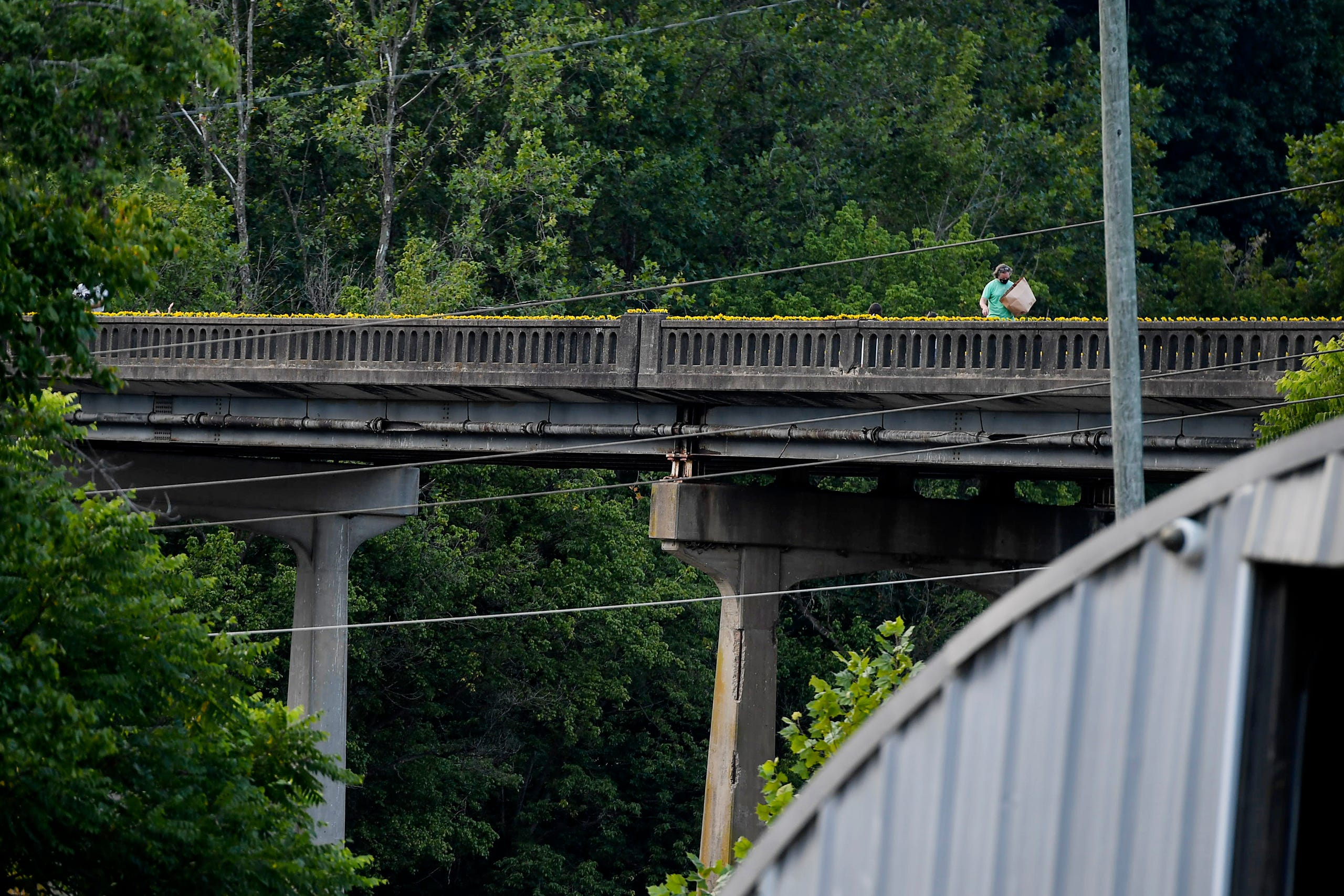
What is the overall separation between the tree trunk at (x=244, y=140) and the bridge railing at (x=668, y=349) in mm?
12304

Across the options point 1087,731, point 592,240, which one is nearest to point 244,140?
point 592,240

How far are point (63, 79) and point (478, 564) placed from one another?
2514 centimetres

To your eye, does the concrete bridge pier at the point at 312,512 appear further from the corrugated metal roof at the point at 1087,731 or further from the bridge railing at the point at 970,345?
the corrugated metal roof at the point at 1087,731

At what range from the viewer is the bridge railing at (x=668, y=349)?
2175 centimetres

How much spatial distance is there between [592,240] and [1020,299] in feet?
78.4

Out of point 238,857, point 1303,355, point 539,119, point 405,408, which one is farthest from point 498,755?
point 238,857

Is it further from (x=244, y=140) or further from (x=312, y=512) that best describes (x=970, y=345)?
(x=244, y=140)

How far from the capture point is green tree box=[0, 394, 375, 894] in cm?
1164

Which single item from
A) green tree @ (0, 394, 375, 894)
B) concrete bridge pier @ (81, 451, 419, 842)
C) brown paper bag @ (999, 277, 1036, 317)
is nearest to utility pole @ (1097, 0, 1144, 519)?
green tree @ (0, 394, 375, 894)

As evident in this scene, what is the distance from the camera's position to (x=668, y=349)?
24641 millimetres

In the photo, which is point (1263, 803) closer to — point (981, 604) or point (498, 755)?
point (498, 755)

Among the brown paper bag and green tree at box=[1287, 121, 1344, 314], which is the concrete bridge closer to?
the brown paper bag

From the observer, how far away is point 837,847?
5.40m

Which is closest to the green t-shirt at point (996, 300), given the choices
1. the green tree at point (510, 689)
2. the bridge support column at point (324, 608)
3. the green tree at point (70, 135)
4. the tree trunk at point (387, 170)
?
the bridge support column at point (324, 608)
